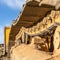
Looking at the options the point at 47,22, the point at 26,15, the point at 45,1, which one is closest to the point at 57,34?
the point at 47,22

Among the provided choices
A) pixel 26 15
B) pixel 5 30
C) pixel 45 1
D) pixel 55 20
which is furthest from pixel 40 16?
pixel 5 30

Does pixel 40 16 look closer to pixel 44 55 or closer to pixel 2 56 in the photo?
pixel 44 55

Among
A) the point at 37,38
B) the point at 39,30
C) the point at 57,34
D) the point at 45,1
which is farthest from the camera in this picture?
the point at 37,38

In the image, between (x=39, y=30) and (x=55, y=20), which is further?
(x=39, y=30)

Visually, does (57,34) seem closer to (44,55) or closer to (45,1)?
(44,55)

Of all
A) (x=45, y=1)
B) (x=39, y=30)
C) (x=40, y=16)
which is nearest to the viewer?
(x=45, y=1)

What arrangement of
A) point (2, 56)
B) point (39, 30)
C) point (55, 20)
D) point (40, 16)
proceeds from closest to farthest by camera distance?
point (55, 20), point (40, 16), point (39, 30), point (2, 56)

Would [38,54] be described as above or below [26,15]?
below

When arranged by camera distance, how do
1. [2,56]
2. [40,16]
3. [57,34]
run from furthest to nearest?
[2,56] < [40,16] < [57,34]

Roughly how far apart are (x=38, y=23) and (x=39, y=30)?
0.16m

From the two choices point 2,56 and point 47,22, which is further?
point 2,56

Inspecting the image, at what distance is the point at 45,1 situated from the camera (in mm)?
3031

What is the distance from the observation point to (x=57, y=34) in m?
5.44

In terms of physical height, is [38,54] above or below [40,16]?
below
